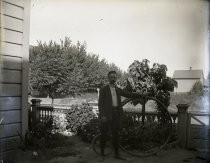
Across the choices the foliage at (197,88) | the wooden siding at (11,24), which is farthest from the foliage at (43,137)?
the foliage at (197,88)

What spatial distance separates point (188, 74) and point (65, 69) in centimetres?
210

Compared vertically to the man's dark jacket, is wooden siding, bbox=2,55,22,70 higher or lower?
higher

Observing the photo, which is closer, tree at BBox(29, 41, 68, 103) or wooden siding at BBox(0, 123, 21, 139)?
wooden siding at BBox(0, 123, 21, 139)

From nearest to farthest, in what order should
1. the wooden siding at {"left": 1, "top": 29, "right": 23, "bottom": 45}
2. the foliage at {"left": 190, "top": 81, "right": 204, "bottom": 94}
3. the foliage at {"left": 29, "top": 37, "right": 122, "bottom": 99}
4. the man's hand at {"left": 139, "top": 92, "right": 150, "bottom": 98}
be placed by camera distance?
the foliage at {"left": 190, "top": 81, "right": 204, "bottom": 94} < the wooden siding at {"left": 1, "top": 29, "right": 23, "bottom": 45} < the foliage at {"left": 29, "top": 37, "right": 122, "bottom": 99} < the man's hand at {"left": 139, "top": 92, "right": 150, "bottom": 98}

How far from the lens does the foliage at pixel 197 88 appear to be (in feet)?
17.3

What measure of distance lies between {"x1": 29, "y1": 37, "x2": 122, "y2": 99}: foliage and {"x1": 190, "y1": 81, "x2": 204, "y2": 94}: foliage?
1260mm

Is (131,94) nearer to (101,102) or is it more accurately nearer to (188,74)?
(101,102)

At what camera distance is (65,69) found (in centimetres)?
573

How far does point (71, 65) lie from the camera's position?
5.73 m

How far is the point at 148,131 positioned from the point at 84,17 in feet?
7.82

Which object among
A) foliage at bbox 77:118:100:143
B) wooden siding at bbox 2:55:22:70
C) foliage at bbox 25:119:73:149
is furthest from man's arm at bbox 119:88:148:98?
wooden siding at bbox 2:55:22:70

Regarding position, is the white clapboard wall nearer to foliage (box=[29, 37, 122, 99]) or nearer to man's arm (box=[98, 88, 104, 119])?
foliage (box=[29, 37, 122, 99])

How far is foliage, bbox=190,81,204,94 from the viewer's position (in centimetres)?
528

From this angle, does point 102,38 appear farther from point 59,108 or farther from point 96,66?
point 59,108
